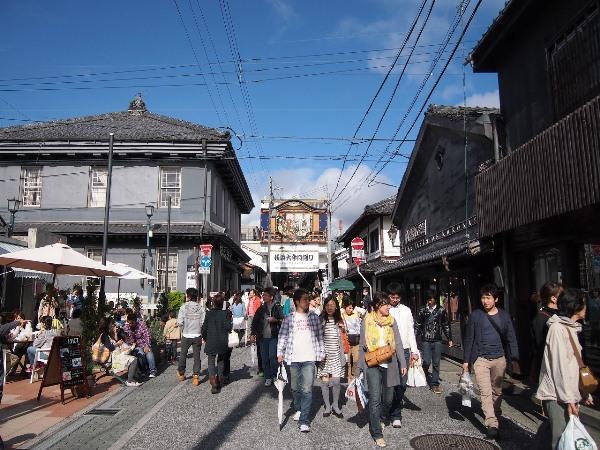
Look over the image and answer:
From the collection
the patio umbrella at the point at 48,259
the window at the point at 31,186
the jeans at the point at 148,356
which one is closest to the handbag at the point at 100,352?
the jeans at the point at 148,356

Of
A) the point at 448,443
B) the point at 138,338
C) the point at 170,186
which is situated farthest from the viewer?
the point at 170,186

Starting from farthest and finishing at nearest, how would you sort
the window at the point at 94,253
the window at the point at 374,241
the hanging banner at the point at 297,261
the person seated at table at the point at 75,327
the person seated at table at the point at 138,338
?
the window at the point at 374,241 < the hanging banner at the point at 297,261 < the window at the point at 94,253 < the person seated at table at the point at 138,338 < the person seated at table at the point at 75,327

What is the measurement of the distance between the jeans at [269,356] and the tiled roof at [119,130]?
17013 mm

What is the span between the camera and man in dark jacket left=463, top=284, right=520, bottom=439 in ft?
20.8

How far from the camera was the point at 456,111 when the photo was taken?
14.9 m

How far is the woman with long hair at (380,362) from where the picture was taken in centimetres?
619

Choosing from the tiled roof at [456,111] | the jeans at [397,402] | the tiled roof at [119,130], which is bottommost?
the jeans at [397,402]

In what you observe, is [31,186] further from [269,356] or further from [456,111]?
[456,111]

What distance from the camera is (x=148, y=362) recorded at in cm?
1095

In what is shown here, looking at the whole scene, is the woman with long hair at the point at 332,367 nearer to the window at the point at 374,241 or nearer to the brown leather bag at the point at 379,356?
the brown leather bag at the point at 379,356

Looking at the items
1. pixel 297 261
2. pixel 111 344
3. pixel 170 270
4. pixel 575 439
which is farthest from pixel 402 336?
pixel 297 261

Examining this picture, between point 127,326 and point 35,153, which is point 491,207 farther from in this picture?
point 35,153

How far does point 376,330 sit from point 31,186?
25.1m

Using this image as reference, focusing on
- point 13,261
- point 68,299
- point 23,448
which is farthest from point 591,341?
point 68,299
